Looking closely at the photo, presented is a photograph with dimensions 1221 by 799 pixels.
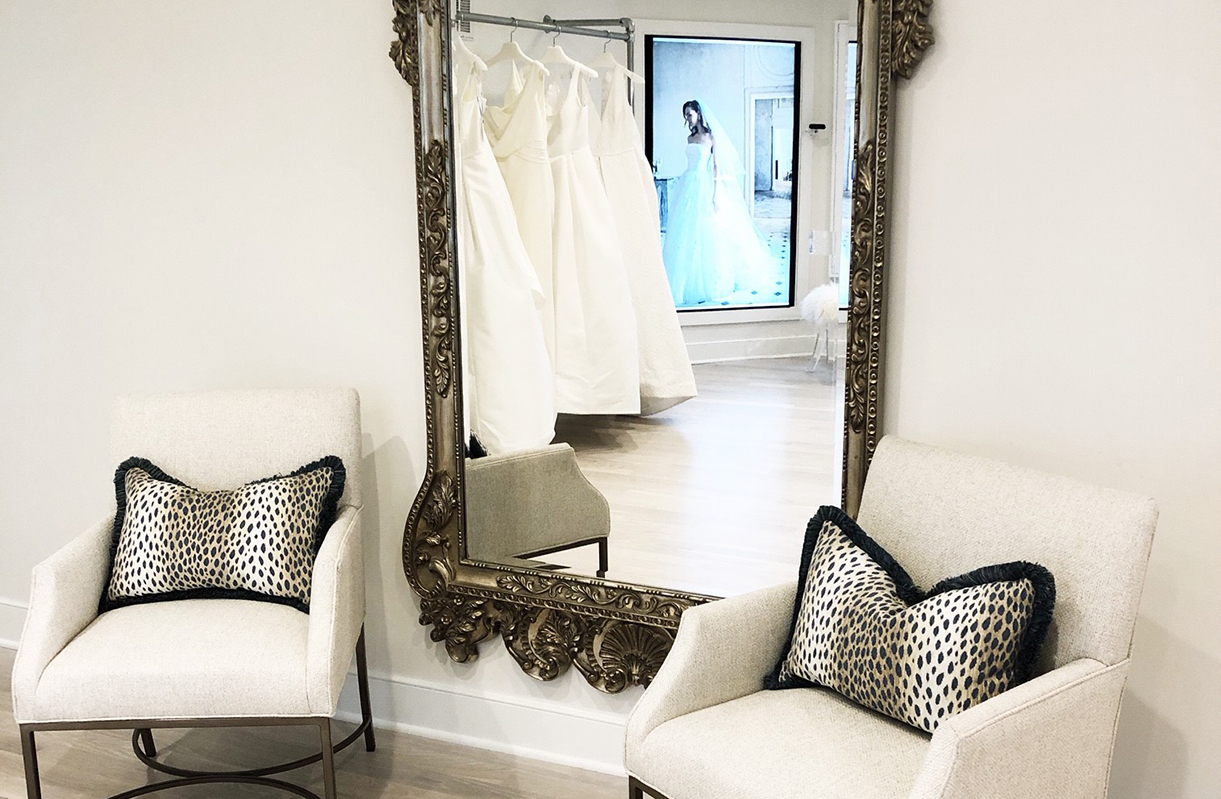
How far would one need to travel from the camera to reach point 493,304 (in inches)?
99.3

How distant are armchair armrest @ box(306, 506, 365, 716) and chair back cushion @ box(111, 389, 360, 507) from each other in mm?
187

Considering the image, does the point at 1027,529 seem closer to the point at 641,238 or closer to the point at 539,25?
the point at 641,238

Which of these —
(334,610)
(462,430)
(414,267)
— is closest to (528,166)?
(414,267)

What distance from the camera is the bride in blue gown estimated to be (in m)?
2.30

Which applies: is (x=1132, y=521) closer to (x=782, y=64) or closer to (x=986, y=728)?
(x=986, y=728)

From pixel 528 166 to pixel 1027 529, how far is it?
1306 millimetres

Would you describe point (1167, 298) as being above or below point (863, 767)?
above

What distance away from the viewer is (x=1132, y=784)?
7.04 ft

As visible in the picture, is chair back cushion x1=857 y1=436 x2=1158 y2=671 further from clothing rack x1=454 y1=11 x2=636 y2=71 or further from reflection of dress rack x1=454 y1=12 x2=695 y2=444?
clothing rack x1=454 y1=11 x2=636 y2=71

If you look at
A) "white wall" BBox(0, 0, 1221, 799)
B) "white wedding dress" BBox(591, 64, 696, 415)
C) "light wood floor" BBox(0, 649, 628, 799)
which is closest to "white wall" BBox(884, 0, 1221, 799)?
"white wall" BBox(0, 0, 1221, 799)

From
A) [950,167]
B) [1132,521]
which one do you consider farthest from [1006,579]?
[950,167]

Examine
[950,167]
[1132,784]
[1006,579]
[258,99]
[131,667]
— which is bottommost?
[1132,784]

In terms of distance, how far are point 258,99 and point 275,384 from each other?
731mm

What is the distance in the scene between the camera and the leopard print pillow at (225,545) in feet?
7.82
